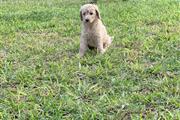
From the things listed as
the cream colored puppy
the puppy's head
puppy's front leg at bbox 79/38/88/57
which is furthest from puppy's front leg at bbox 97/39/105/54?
the puppy's head

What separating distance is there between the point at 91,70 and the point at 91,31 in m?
0.95

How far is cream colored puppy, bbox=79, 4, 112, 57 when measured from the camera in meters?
5.93

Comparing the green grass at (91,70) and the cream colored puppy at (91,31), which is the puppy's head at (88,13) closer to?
the cream colored puppy at (91,31)

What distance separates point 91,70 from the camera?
5273 mm

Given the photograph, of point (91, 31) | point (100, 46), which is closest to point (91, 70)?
point (100, 46)

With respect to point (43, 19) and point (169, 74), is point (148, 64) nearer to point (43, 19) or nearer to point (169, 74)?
point (169, 74)

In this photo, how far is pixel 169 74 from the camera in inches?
195

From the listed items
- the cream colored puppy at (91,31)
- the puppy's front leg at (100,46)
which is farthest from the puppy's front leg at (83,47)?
the puppy's front leg at (100,46)

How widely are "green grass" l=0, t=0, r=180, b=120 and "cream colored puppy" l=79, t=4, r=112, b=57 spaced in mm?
128

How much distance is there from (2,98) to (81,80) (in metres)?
1.00

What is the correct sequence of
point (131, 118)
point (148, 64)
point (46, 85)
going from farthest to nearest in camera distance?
1. point (148, 64)
2. point (46, 85)
3. point (131, 118)

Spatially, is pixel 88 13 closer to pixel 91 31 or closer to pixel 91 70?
pixel 91 31

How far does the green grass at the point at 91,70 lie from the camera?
405cm

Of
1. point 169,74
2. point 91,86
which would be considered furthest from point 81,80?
point 169,74
